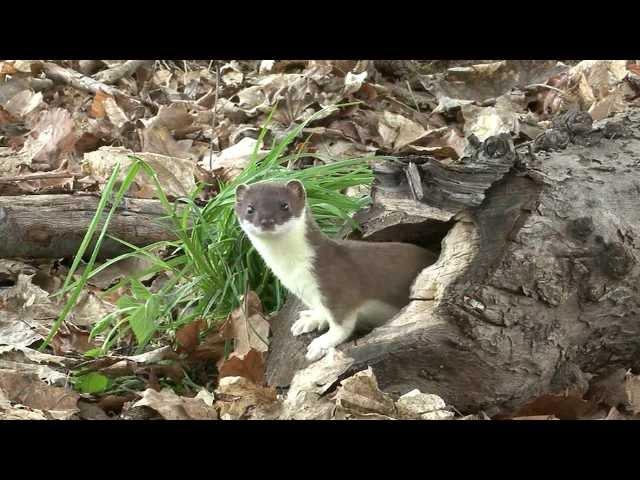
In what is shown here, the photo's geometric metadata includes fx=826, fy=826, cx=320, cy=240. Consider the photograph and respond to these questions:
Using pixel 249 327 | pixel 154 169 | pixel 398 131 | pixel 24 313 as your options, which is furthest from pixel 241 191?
pixel 398 131

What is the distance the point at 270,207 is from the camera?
155 inches

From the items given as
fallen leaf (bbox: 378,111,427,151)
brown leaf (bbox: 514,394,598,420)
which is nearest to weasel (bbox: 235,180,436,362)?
brown leaf (bbox: 514,394,598,420)

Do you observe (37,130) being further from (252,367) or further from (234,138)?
(252,367)

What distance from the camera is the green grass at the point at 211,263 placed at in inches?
169

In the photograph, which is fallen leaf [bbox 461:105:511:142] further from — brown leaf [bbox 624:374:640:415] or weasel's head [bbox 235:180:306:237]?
brown leaf [bbox 624:374:640:415]

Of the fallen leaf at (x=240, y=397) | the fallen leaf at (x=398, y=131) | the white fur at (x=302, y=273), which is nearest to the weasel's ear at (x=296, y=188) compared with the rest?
the white fur at (x=302, y=273)

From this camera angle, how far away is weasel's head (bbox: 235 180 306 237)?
3918 millimetres

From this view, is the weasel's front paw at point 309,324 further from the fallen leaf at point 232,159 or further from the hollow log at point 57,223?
the fallen leaf at point 232,159

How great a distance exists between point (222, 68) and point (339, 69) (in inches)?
54.8

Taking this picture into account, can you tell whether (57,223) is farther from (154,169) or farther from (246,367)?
(246,367)

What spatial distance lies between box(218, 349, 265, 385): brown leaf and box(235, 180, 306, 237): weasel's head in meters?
0.59

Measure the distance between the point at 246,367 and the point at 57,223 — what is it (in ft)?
6.54

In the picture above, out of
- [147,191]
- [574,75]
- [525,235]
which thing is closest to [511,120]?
[574,75]

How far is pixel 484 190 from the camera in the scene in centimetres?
346
